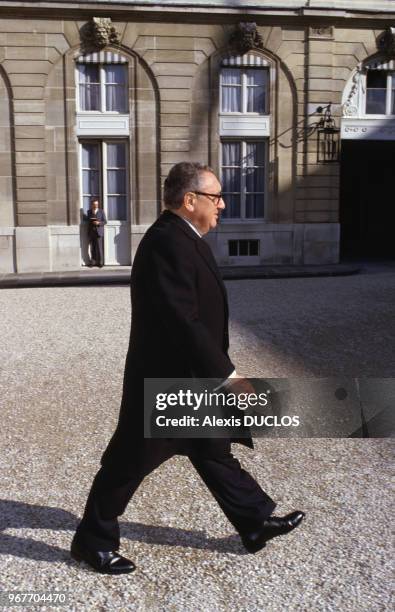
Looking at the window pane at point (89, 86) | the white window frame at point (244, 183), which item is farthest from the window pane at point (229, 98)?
the window pane at point (89, 86)

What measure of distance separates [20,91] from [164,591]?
55.5 ft

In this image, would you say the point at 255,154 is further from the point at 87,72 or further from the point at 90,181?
the point at 87,72

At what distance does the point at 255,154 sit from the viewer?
64.5ft

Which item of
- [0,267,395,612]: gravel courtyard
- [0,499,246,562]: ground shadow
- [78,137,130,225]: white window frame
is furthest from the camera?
[78,137,130,225]: white window frame

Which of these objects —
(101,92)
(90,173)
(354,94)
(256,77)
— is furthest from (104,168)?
(354,94)

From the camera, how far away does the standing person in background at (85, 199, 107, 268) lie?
735 inches

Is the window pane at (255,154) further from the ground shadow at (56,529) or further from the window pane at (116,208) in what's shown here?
the ground shadow at (56,529)

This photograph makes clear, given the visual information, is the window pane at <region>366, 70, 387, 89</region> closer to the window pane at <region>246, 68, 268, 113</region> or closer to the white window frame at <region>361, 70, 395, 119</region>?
the white window frame at <region>361, 70, 395, 119</region>

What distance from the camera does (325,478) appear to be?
460 cm

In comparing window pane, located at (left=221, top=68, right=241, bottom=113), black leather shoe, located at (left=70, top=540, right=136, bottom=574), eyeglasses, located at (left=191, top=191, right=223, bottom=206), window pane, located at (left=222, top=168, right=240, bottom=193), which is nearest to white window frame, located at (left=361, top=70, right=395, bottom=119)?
window pane, located at (left=221, top=68, right=241, bottom=113)

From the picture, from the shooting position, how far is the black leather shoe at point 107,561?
3379 millimetres

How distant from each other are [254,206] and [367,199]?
9.95 m

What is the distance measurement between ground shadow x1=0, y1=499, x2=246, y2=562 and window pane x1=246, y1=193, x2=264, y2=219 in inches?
640

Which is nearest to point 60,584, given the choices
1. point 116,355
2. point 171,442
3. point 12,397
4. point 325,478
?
point 171,442
